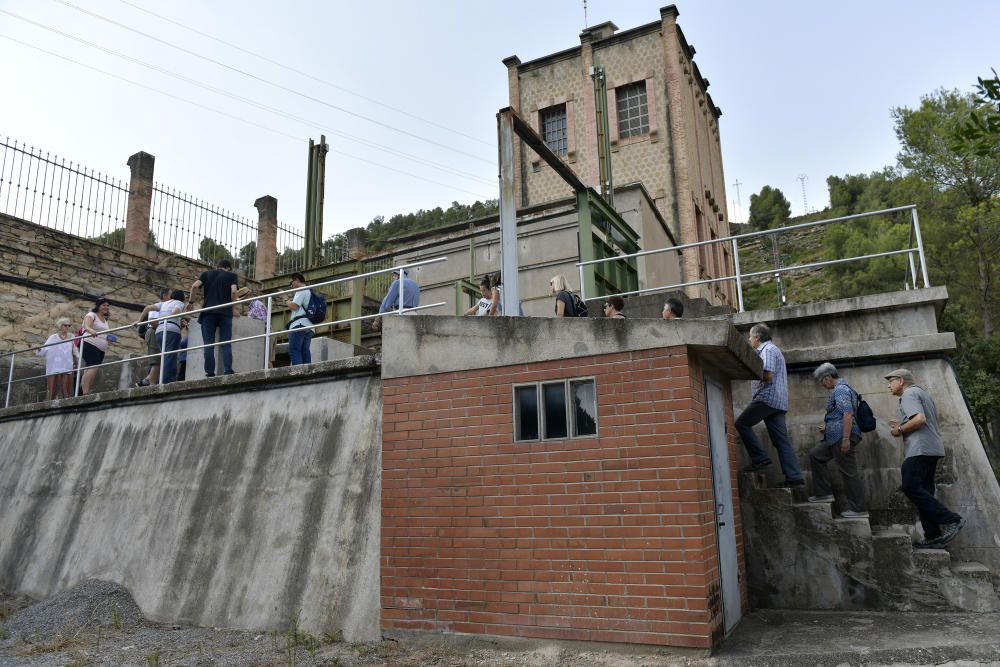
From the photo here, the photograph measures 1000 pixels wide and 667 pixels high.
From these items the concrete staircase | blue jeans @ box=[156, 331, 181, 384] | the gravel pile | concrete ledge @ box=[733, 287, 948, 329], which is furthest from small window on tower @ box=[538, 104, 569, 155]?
the gravel pile

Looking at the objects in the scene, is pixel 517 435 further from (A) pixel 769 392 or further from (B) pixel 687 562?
(A) pixel 769 392

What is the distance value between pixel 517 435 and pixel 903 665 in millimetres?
3035

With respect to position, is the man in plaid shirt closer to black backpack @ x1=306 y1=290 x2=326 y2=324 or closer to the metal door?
the metal door

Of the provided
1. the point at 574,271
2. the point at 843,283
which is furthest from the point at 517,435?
the point at 843,283

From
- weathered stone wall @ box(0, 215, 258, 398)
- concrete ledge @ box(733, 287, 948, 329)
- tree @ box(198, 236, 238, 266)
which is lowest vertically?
concrete ledge @ box(733, 287, 948, 329)

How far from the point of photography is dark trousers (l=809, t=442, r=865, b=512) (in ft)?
21.5

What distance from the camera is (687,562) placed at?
4.84 metres

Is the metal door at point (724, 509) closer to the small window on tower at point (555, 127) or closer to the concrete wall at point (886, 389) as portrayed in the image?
the concrete wall at point (886, 389)

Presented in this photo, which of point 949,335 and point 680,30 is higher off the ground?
point 680,30

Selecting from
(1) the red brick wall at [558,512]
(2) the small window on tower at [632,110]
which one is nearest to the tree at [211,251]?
(2) the small window on tower at [632,110]

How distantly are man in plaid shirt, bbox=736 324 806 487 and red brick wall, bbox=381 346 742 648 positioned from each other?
1441mm

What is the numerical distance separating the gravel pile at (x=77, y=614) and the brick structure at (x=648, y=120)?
15139mm

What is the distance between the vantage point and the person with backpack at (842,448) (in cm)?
654

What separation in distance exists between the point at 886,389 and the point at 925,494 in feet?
5.13
